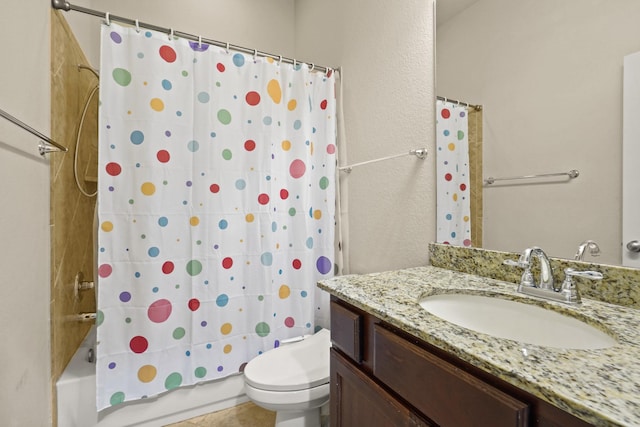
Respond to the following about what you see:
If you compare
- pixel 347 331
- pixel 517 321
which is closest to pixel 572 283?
pixel 517 321

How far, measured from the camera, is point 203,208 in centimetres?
149

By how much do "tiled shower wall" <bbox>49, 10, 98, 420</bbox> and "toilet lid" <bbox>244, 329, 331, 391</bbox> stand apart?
91 centimetres

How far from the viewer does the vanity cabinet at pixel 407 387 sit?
0.46m

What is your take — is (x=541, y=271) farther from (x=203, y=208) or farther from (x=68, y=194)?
(x=68, y=194)

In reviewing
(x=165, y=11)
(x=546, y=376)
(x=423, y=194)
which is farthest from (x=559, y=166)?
(x=165, y=11)

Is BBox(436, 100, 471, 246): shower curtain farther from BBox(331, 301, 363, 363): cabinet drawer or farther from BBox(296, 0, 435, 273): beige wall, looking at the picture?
BBox(331, 301, 363, 363): cabinet drawer

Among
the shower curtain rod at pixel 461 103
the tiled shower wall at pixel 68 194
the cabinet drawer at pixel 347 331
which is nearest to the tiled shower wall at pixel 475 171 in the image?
the shower curtain rod at pixel 461 103

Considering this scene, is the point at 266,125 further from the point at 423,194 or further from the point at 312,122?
the point at 423,194

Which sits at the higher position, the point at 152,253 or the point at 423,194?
the point at 423,194

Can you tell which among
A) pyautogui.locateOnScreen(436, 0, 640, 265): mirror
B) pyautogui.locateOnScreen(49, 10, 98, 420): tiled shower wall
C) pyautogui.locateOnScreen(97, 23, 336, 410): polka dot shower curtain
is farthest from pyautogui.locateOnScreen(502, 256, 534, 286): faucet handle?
pyautogui.locateOnScreen(49, 10, 98, 420): tiled shower wall

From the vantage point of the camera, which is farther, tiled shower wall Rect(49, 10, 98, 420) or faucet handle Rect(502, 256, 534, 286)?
tiled shower wall Rect(49, 10, 98, 420)

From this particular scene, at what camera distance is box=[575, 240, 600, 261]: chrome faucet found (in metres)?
0.77

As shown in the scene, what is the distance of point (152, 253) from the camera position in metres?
1.38

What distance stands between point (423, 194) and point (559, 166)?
51cm
